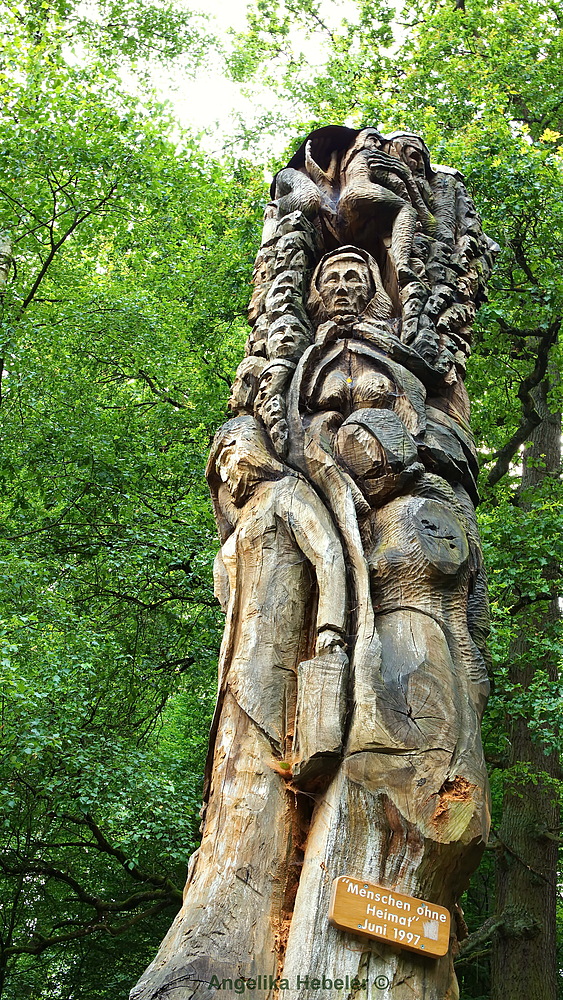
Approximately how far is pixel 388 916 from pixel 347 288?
3.47m

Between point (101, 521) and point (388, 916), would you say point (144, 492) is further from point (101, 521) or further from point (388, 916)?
point (388, 916)

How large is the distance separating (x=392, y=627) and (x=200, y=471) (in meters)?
6.96

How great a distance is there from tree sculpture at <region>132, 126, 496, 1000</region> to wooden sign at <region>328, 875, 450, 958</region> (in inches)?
2.0

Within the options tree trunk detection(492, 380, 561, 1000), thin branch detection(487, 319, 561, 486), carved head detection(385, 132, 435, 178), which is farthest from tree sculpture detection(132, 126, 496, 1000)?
thin branch detection(487, 319, 561, 486)

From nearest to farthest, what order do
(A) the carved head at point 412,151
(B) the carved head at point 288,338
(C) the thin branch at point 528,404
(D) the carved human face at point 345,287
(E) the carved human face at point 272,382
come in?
(E) the carved human face at point 272,382, (B) the carved head at point 288,338, (D) the carved human face at point 345,287, (A) the carved head at point 412,151, (C) the thin branch at point 528,404

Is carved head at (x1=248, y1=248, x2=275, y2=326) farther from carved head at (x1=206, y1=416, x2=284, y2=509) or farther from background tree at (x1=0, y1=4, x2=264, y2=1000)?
background tree at (x1=0, y1=4, x2=264, y2=1000)

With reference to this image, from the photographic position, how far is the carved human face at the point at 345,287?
509 cm

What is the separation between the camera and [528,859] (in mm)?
9117

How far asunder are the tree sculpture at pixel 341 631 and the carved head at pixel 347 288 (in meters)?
0.01

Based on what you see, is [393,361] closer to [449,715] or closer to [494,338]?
[449,715]

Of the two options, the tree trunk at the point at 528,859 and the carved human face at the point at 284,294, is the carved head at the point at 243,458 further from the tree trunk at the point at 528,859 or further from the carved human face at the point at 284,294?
the tree trunk at the point at 528,859

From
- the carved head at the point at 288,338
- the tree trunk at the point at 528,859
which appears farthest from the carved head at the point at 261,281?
the tree trunk at the point at 528,859

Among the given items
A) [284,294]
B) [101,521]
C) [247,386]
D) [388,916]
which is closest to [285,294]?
[284,294]

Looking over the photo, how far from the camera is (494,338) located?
1083cm
